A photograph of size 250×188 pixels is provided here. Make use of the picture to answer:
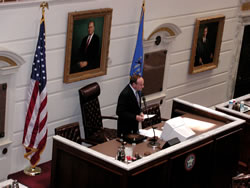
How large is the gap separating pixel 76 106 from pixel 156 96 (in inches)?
78.6

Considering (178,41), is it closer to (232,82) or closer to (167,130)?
(232,82)

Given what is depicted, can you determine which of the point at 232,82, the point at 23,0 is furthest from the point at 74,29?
the point at 232,82

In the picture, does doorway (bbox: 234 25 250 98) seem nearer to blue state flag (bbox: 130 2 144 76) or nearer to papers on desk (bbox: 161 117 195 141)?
blue state flag (bbox: 130 2 144 76)

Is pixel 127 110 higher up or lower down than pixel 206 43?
lower down

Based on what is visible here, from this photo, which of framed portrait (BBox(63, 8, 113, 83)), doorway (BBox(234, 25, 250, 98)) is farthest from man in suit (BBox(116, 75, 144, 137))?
doorway (BBox(234, 25, 250, 98))

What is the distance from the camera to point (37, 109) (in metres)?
8.01

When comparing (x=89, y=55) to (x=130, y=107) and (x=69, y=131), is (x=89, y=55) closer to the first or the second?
(x=130, y=107)

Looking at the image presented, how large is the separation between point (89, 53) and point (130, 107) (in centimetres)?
137

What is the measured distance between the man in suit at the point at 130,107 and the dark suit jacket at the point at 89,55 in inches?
43.5

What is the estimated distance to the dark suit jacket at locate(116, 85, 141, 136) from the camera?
7887 millimetres

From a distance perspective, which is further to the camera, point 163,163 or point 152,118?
point 152,118

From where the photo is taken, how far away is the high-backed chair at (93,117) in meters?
8.38

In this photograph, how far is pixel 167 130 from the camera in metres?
7.48

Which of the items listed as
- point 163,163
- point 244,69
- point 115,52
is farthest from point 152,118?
point 244,69
